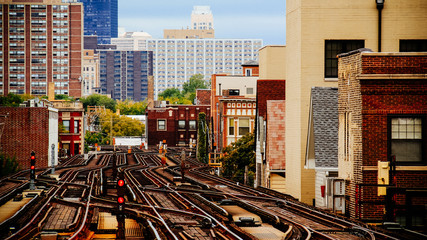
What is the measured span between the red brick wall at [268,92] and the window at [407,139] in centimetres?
2238

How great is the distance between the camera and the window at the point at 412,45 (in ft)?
124

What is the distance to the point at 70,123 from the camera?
103m

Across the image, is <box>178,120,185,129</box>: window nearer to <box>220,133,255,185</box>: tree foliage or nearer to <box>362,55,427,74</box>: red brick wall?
<box>220,133,255,185</box>: tree foliage

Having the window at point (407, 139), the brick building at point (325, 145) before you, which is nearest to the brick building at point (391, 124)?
the window at point (407, 139)

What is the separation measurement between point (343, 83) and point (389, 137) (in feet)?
10.4

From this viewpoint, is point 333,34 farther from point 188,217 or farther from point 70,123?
point 70,123

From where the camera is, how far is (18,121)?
74562 mm

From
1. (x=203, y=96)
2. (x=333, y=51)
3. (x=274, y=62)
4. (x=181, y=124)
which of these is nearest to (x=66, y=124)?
(x=181, y=124)

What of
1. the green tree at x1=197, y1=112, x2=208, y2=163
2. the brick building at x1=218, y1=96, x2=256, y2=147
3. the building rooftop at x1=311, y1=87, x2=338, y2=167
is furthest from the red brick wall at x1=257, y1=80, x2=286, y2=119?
the green tree at x1=197, y1=112, x2=208, y2=163

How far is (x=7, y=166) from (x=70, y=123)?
38281 mm

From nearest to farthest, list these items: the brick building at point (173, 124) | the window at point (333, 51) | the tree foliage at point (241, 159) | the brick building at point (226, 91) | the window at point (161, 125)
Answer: the window at point (333, 51), the tree foliage at point (241, 159), the brick building at point (226, 91), the brick building at point (173, 124), the window at point (161, 125)

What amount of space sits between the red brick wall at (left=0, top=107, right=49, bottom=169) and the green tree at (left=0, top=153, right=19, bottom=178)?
12.1 ft

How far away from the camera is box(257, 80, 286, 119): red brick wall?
49.6 metres

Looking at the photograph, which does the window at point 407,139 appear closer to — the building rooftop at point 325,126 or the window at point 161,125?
the building rooftop at point 325,126
